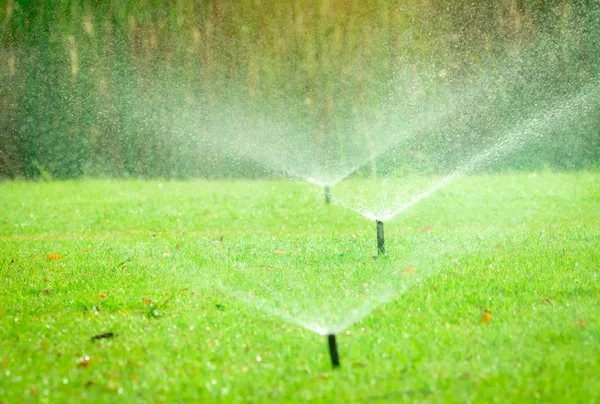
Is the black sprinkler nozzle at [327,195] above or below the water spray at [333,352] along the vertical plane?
above

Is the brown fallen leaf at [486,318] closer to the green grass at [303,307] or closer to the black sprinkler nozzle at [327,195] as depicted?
the green grass at [303,307]

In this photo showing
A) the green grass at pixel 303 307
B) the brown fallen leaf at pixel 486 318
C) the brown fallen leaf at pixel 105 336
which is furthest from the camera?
the brown fallen leaf at pixel 486 318

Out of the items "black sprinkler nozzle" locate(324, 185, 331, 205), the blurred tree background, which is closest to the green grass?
"black sprinkler nozzle" locate(324, 185, 331, 205)

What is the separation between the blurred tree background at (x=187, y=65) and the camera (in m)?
15.0

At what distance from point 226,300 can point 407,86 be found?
10.6 m

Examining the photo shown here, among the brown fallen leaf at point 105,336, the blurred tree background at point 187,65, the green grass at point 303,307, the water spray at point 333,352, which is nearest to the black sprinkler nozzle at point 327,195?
the green grass at point 303,307

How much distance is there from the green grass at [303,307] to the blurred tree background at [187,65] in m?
5.80

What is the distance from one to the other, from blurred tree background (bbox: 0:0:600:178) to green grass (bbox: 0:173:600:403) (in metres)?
5.80

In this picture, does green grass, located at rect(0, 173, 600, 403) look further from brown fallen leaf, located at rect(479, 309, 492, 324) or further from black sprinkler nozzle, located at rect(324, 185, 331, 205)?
black sprinkler nozzle, located at rect(324, 185, 331, 205)

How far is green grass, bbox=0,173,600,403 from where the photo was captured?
12.4 ft

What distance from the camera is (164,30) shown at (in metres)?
16.3

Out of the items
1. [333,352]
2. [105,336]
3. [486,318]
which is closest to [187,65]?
[105,336]

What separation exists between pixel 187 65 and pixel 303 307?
1181 cm

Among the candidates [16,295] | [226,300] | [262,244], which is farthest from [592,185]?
[16,295]
